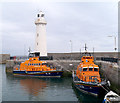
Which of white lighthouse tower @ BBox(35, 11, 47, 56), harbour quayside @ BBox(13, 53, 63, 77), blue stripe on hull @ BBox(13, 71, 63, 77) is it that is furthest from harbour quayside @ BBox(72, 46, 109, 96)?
white lighthouse tower @ BBox(35, 11, 47, 56)

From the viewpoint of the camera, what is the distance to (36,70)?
34906mm

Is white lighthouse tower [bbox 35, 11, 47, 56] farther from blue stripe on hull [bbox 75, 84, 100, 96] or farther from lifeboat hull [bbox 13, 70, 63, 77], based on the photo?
blue stripe on hull [bbox 75, 84, 100, 96]

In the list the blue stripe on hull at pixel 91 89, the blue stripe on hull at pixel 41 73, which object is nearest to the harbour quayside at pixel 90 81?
the blue stripe on hull at pixel 91 89

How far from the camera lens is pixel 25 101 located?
715 inches

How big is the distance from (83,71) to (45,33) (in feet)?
80.7

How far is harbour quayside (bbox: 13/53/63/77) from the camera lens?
33000 mm

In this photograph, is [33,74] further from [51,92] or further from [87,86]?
[87,86]

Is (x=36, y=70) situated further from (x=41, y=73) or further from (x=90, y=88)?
(x=90, y=88)

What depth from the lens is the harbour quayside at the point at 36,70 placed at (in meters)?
33.0

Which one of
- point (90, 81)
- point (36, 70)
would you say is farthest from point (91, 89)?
point (36, 70)

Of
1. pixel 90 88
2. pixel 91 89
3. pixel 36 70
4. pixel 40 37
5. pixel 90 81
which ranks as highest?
pixel 40 37

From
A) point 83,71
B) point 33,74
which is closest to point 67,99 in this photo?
point 83,71

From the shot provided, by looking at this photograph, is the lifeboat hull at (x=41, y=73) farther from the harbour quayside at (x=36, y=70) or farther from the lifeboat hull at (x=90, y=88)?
the lifeboat hull at (x=90, y=88)

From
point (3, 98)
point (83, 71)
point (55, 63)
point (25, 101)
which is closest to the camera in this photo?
point (25, 101)
